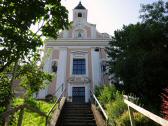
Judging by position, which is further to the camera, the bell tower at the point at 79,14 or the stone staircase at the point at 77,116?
the bell tower at the point at 79,14

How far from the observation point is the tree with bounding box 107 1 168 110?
15.0 metres

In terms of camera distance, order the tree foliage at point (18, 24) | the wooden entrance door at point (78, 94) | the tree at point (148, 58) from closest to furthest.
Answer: the tree foliage at point (18, 24), the tree at point (148, 58), the wooden entrance door at point (78, 94)

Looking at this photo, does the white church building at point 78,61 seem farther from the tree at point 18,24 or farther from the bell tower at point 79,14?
the tree at point 18,24

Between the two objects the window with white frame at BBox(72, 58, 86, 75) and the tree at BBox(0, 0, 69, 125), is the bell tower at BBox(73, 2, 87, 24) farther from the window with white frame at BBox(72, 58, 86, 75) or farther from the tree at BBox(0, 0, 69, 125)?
the tree at BBox(0, 0, 69, 125)

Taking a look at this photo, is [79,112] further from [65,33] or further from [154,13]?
[65,33]

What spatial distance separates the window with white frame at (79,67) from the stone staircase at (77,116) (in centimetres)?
1094

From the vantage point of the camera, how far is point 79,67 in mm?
24922

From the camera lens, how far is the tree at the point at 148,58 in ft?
49.2

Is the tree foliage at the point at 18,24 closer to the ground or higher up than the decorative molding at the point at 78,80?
higher up

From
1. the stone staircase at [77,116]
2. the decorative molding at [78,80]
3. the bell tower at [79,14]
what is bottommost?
the stone staircase at [77,116]

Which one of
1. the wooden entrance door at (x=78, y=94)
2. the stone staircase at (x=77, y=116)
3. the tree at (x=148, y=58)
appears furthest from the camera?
the wooden entrance door at (x=78, y=94)

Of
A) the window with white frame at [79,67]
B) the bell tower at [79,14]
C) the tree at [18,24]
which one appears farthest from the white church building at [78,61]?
the tree at [18,24]

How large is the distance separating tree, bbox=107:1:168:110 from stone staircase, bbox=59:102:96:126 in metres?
3.93

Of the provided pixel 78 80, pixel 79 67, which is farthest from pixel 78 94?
pixel 79 67
